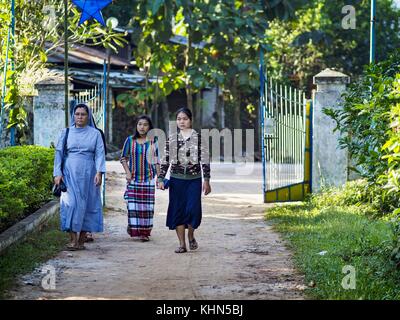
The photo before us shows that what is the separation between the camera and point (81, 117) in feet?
31.0

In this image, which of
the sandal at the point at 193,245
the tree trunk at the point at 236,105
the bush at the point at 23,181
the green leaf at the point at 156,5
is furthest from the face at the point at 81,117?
the tree trunk at the point at 236,105

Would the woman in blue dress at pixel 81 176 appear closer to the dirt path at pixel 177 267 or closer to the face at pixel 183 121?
the dirt path at pixel 177 267

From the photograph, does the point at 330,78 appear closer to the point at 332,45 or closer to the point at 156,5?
the point at 156,5

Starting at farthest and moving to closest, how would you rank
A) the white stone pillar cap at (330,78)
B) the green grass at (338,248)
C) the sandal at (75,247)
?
the white stone pillar cap at (330,78)
the sandal at (75,247)
the green grass at (338,248)

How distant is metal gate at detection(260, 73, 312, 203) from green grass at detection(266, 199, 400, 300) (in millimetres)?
877

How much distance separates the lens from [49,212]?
425 inches

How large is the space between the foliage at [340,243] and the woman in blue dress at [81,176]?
2335 millimetres

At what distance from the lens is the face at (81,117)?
9.42 meters

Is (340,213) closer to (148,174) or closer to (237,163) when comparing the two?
(148,174)

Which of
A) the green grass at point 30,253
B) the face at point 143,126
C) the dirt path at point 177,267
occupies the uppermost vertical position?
the face at point 143,126

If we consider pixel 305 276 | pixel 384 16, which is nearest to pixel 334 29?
pixel 384 16

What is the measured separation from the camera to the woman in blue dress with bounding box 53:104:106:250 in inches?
365

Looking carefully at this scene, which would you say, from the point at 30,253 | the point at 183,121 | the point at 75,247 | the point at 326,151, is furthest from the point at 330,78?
the point at 30,253
